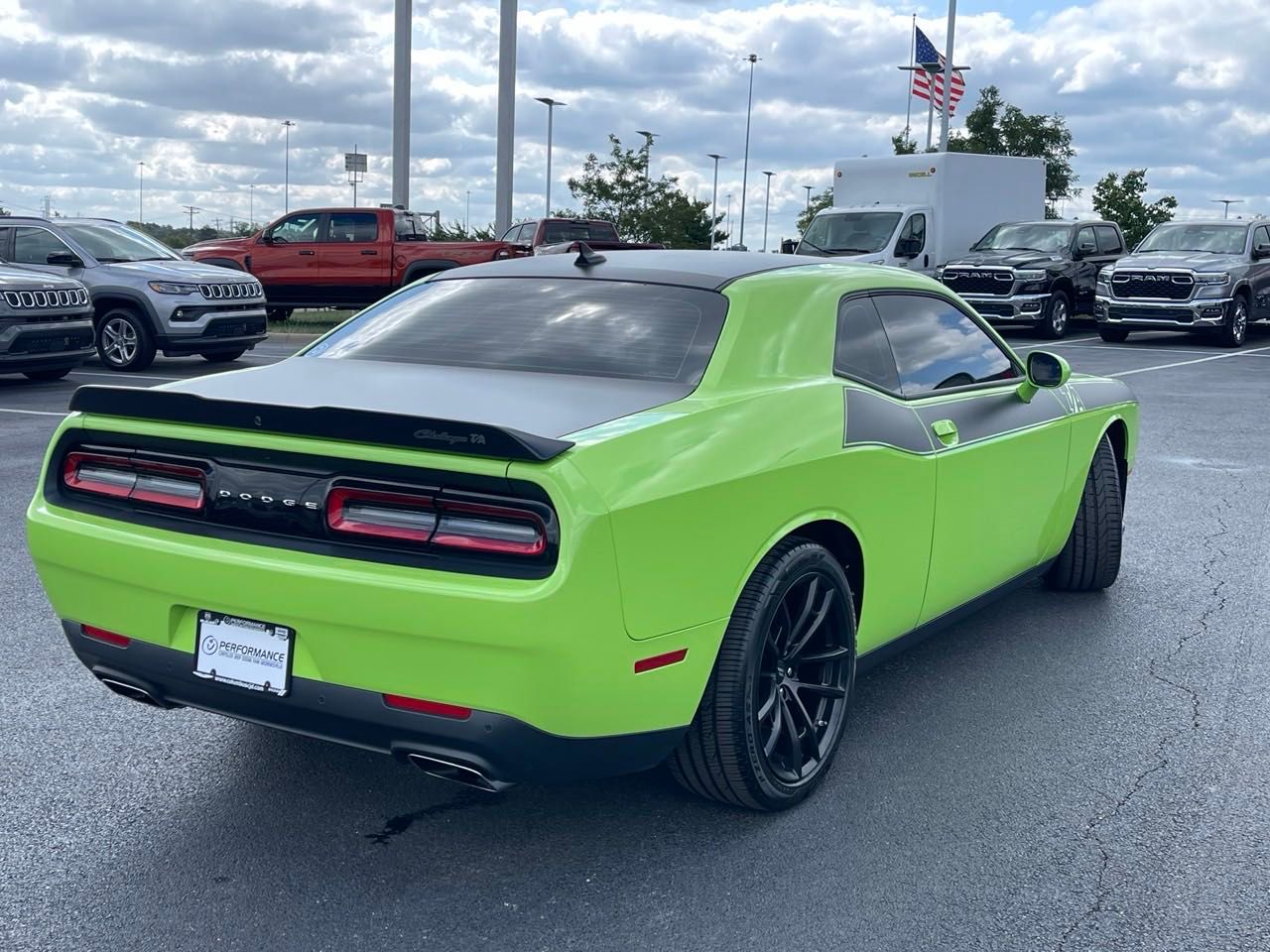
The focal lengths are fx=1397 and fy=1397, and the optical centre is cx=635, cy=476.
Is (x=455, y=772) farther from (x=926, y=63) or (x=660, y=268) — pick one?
(x=926, y=63)

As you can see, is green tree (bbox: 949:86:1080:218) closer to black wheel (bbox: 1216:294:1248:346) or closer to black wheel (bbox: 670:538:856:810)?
black wheel (bbox: 1216:294:1248:346)

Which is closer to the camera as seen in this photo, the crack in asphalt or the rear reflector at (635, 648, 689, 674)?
the rear reflector at (635, 648, 689, 674)

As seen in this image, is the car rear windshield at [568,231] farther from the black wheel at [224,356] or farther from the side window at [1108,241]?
the black wheel at [224,356]

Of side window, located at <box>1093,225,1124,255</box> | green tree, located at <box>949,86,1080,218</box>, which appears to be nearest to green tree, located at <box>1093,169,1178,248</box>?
green tree, located at <box>949,86,1080,218</box>

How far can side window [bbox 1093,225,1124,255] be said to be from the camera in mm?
25500

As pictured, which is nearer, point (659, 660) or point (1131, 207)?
point (659, 660)

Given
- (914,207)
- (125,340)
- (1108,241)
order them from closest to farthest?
(125,340), (914,207), (1108,241)

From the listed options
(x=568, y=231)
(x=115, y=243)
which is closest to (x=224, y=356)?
(x=115, y=243)

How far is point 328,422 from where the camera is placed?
324cm

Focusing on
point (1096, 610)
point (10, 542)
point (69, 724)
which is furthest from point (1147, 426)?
point (69, 724)

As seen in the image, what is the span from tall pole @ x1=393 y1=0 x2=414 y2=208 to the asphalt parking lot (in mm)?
22254

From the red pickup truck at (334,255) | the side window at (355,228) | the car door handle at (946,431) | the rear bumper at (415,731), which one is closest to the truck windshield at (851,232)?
the red pickup truck at (334,255)

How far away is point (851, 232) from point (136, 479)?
70.1 ft

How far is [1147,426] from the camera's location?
1208 centimetres
